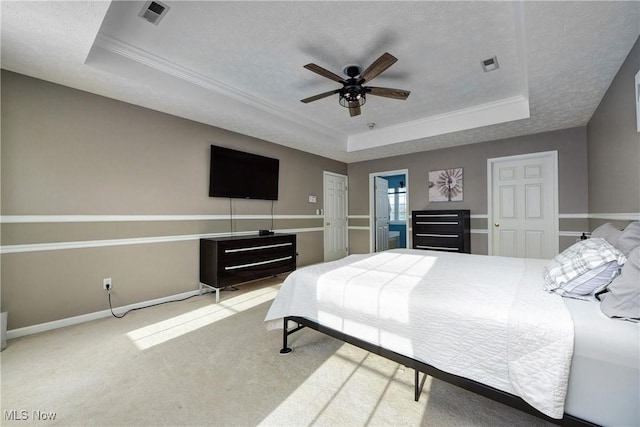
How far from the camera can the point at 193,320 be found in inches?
106

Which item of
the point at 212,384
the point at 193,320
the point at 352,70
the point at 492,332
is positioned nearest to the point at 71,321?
the point at 193,320

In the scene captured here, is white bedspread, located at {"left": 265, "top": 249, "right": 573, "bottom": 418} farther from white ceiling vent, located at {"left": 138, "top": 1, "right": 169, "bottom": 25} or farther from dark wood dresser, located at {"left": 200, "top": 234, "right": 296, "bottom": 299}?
white ceiling vent, located at {"left": 138, "top": 1, "right": 169, "bottom": 25}

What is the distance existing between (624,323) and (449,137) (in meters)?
3.63

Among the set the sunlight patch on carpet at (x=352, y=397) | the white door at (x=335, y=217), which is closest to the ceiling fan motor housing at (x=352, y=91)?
the sunlight patch on carpet at (x=352, y=397)

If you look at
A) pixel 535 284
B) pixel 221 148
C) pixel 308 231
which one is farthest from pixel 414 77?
pixel 308 231

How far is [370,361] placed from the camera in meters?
1.91

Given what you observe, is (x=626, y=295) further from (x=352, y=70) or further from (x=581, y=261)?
(x=352, y=70)

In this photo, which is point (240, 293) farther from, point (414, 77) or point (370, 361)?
point (414, 77)

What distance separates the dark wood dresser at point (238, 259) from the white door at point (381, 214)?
2.74 meters

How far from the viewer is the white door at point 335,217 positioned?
5.70m

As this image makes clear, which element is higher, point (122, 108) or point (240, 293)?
point (122, 108)

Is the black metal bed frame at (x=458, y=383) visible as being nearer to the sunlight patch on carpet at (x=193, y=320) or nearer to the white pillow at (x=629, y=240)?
the white pillow at (x=629, y=240)

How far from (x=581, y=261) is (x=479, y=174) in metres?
3.49

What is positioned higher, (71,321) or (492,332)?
(492,332)
